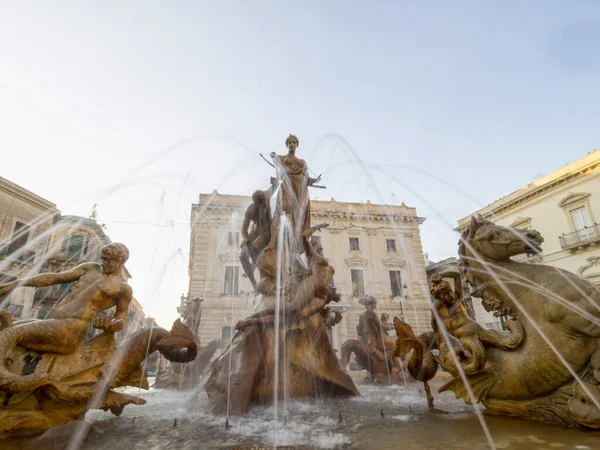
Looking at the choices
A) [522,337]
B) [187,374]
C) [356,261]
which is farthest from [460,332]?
[356,261]

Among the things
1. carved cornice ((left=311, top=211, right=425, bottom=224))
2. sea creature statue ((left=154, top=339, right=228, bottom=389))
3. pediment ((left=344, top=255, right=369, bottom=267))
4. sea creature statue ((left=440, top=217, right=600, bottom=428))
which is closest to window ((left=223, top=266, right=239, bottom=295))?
carved cornice ((left=311, top=211, right=425, bottom=224))

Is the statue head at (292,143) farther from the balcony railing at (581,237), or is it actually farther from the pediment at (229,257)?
the balcony railing at (581,237)

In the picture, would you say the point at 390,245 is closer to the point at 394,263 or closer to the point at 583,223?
the point at 394,263

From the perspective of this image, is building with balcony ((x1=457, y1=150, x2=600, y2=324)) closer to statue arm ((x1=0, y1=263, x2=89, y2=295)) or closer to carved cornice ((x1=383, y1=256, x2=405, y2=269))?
carved cornice ((x1=383, y1=256, x2=405, y2=269))

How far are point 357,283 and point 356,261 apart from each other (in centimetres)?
178

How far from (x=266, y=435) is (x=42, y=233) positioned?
24.1 m

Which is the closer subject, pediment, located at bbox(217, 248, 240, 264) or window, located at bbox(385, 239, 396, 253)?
pediment, located at bbox(217, 248, 240, 264)

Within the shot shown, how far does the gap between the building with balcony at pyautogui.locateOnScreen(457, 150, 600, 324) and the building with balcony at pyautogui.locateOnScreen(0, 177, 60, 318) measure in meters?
25.6

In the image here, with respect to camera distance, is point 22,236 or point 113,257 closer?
point 113,257

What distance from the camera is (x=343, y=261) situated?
84.1ft

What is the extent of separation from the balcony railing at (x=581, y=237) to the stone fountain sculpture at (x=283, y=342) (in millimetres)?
21026

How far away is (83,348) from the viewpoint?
3018mm

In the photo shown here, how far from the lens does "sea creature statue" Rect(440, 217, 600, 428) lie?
96.3 inches

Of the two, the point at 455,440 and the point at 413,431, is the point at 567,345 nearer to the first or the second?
the point at 455,440
